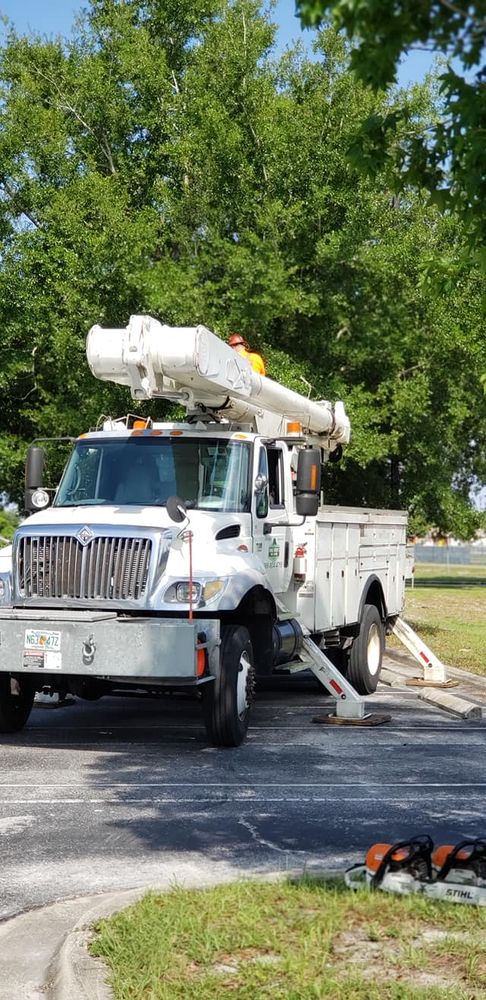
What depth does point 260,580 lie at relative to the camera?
36.1 ft

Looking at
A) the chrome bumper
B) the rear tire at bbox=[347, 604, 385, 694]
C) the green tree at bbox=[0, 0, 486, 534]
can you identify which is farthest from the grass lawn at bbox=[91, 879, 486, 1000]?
the green tree at bbox=[0, 0, 486, 534]

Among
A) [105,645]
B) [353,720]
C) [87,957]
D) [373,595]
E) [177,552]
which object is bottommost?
[87,957]

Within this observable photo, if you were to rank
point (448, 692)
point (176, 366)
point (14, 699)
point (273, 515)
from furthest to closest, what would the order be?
point (448, 692), point (273, 515), point (14, 699), point (176, 366)

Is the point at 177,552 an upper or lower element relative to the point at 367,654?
upper

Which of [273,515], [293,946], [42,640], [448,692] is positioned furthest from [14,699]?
[293,946]

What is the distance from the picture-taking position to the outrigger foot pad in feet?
40.0

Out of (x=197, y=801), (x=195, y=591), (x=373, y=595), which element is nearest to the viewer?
(x=197, y=801)

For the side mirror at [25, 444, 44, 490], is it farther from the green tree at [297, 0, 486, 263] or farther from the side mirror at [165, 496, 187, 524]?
the green tree at [297, 0, 486, 263]

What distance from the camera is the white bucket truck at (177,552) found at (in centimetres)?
1005

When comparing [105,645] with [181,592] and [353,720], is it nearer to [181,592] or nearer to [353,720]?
[181,592]

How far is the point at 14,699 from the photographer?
11219mm

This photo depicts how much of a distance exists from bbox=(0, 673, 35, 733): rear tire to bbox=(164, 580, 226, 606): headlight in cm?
152

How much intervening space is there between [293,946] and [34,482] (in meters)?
7.66

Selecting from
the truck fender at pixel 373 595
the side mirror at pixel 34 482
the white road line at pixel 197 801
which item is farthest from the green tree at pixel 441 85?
the truck fender at pixel 373 595
